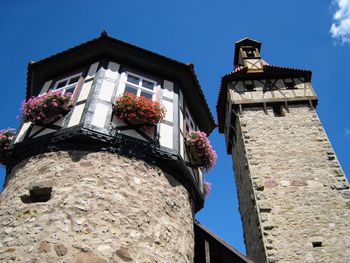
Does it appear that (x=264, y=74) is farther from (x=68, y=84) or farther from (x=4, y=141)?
(x=4, y=141)

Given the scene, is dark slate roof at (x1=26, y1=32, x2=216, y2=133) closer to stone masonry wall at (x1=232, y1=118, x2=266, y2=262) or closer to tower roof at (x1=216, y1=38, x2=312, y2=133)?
stone masonry wall at (x1=232, y1=118, x2=266, y2=262)

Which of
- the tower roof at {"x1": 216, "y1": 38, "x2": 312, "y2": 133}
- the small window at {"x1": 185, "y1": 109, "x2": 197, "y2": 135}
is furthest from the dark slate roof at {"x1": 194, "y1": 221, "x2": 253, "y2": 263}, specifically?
the tower roof at {"x1": 216, "y1": 38, "x2": 312, "y2": 133}

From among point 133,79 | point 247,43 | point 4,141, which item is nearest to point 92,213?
point 4,141

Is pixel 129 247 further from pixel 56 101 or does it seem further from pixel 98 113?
pixel 56 101

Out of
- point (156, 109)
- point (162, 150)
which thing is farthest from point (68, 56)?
point (162, 150)

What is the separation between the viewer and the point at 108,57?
9.05 metres

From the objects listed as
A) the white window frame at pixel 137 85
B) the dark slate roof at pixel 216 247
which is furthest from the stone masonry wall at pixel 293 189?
the white window frame at pixel 137 85

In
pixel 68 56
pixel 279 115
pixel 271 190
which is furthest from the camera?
pixel 279 115

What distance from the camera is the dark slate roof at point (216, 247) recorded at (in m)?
7.18

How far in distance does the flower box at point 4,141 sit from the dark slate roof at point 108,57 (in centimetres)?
235

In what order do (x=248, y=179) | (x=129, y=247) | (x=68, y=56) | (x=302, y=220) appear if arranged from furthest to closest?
(x=248, y=179), (x=302, y=220), (x=68, y=56), (x=129, y=247)

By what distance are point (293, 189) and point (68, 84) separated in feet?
26.6

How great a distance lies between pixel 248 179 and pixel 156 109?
6.45 m

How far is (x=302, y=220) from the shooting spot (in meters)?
10.2
